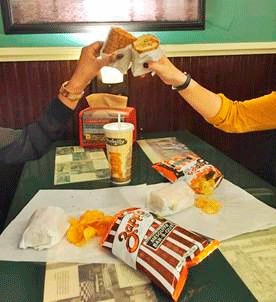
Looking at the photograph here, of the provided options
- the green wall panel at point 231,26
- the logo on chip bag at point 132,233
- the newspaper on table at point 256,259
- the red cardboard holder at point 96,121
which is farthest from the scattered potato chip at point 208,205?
the green wall panel at point 231,26

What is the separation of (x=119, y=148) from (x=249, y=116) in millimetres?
562

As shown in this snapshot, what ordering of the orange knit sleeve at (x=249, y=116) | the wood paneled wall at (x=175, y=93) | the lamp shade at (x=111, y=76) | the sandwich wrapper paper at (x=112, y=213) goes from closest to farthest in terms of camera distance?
1. the sandwich wrapper paper at (x=112, y=213)
2. the orange knit sleeve at (x=249, y=116)
3. the lamp shade at (x=111, y=76)
4. the wood paneled wall at (x=175, y=93)

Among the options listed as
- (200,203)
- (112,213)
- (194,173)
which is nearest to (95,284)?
(112,213)

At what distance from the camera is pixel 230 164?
1.20 metres

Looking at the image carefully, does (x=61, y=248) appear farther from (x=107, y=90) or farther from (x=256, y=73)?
(x=256, y=73)

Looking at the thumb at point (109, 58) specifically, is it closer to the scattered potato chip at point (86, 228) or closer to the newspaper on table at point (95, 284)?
the scattered potato chip at point (86, 228)

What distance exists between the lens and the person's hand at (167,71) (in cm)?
111

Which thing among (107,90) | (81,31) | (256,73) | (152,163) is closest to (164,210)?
(152,163)

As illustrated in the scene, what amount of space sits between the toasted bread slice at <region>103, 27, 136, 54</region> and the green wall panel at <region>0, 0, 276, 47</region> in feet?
2.34

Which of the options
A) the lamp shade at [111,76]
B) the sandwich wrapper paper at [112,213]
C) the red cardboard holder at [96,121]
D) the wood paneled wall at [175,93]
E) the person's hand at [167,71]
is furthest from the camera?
the wood paneled wall at [175,93]

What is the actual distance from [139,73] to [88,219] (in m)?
0.50

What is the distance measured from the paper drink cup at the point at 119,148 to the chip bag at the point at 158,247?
0.32m

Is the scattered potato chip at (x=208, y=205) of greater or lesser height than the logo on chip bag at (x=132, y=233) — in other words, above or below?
below

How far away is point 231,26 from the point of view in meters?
1.82
